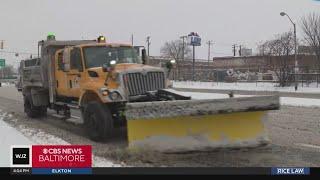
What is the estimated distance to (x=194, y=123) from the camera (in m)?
9.62

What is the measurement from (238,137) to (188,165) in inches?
67.2

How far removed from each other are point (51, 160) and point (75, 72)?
585 cm

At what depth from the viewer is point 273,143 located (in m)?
11.1

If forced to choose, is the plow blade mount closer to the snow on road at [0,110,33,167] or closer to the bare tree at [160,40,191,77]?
the snow on road at [0,110,33,167]

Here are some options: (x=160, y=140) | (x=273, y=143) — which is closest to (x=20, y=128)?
(x=160, y=140)

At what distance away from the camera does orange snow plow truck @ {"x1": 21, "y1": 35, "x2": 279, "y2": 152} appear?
934cm

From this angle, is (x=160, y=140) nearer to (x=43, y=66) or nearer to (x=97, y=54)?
(x=97, y=54)

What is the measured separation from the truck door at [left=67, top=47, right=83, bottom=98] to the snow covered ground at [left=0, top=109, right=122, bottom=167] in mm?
1346

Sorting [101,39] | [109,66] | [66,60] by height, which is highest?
[101,39]

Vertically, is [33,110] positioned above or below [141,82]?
below

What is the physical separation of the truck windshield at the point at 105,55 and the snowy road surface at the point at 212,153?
1807 millimetres

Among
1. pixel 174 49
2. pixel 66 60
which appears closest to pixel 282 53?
pixel 66 60

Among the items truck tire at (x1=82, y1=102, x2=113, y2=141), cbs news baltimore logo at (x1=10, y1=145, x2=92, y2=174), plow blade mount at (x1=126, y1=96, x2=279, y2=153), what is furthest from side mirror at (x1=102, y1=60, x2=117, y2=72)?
cbs news baltimore logo at (x1=10, y1=145, x2=92, y2=174)

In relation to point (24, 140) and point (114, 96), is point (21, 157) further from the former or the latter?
point (24, 140)
